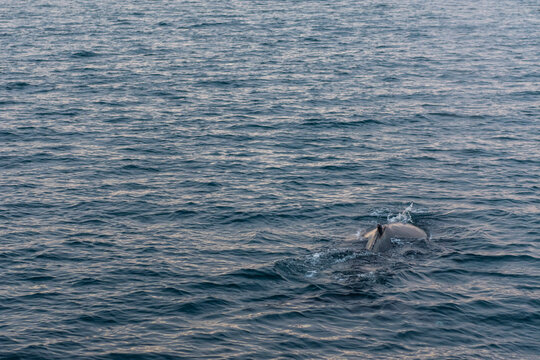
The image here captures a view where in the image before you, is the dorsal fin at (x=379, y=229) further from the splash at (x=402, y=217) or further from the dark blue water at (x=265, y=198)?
the splash at (x=402, y=217)

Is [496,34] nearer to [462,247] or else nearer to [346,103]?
[346,103]

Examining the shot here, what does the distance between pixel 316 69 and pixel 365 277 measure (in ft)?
110

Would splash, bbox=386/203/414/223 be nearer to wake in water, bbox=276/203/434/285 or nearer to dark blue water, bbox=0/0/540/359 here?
dark blue water, bbox=0/0/540/359

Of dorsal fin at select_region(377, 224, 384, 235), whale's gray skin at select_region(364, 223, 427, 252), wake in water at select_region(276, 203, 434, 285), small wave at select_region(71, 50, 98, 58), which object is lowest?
wake in water at select_region(276, 203, 434, 285)

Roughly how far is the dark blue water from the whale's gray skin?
1.32 feet

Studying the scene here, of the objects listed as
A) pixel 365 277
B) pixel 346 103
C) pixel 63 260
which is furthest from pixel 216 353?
pixel 346 103

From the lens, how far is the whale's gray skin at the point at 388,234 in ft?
91.9

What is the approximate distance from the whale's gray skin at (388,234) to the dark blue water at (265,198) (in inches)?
15.9

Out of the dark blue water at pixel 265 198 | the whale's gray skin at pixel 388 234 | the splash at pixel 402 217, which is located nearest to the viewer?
the dark blue water at pixel 265 198

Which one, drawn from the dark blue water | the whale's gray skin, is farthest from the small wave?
the whale's gray skin

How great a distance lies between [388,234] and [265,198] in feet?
24.4

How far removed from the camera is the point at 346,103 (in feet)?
160

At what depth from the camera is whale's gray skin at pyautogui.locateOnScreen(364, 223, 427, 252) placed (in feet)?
91.9

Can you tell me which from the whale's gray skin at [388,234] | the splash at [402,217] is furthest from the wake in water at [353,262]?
the splash at [402,217]
